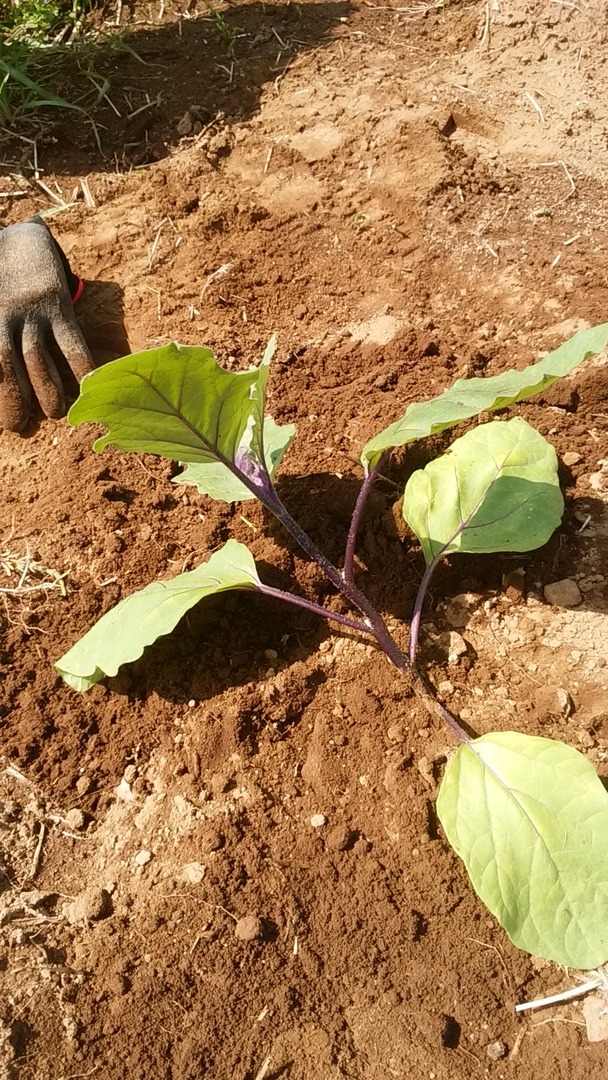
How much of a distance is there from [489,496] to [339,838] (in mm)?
927

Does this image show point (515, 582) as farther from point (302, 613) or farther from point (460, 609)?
point (302, 613)

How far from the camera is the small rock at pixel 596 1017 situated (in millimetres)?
1541

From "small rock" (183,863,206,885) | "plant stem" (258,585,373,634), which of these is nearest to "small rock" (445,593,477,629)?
"plant stem" (258,585,373,634)

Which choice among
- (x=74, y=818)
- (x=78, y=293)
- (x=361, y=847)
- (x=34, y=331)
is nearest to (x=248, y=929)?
(x=361, y=847)

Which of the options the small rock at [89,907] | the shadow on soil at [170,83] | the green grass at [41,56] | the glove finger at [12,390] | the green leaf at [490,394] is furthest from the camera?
the green grass at [41,56]

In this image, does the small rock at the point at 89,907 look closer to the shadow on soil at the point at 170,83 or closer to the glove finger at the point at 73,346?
the glove finger at the point at 73,346

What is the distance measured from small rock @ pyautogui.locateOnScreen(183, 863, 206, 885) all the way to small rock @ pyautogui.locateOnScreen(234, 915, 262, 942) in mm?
134

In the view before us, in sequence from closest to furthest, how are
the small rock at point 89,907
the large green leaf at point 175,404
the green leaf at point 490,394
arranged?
the large green leaf at point 175,404, the green leaf at point 490,394, the small rock at point 89,907

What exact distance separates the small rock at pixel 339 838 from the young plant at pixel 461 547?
237mm

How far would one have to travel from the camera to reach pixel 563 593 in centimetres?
203

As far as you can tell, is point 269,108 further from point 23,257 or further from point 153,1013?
point 153,1013

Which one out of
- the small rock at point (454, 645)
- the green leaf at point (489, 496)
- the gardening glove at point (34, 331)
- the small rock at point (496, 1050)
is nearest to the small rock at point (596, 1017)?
the small rock at point (496, 1050)

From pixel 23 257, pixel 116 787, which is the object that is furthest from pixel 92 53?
pixel 116 787

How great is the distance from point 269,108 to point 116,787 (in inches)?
119
